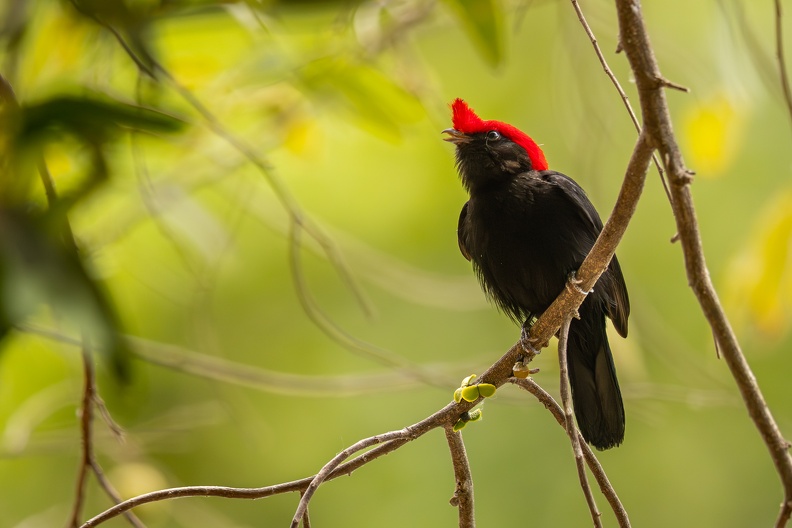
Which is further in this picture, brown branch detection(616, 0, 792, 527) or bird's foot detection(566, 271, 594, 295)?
bird's foot detection(566, 271, 594, 295)

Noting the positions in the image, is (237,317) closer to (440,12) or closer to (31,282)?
(440,12)

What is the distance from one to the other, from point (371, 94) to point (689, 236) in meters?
1.34

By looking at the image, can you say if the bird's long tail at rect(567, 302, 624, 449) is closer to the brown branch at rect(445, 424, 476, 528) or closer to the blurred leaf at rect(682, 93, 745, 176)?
the blurred leaf at rect(682, 93, 745, 176)

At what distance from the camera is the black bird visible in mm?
2514

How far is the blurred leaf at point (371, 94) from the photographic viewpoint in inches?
86.4

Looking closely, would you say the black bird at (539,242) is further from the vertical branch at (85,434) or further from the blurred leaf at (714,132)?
the vertical branch at (85,434)

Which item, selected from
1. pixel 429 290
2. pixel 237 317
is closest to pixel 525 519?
pixel 237 317

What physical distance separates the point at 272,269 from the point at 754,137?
3202mm

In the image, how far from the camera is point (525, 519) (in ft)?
17.3

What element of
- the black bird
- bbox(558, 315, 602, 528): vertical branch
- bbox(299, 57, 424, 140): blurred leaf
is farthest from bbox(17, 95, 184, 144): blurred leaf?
the black bird

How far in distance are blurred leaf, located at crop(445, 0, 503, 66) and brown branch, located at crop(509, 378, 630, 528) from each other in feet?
1.98

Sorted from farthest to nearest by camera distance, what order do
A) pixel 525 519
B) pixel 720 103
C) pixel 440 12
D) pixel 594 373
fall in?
pixel 525 519
pixel 440 12
pixel 594 373
pixel 720 103

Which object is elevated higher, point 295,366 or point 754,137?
point 754,137

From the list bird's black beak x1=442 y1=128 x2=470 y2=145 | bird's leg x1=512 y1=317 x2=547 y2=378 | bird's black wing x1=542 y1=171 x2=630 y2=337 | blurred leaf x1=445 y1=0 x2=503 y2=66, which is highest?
blurred leaf x1=445 y1=0 x2=503 y2=66
